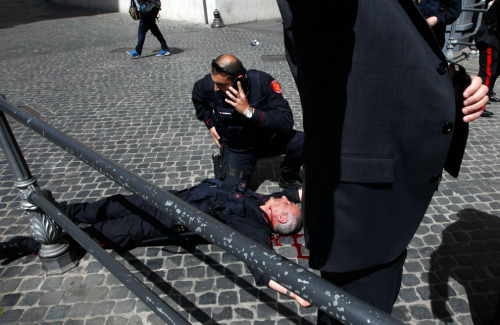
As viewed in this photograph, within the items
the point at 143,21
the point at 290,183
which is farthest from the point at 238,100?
the point at 143,21

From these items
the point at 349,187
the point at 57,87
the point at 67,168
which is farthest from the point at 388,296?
the point at 57,87

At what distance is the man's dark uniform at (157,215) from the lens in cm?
314

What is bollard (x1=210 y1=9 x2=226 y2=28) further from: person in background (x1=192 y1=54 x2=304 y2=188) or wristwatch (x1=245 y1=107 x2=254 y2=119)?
wristwatch (x1=245 y1=107 x2=254 y2=119)

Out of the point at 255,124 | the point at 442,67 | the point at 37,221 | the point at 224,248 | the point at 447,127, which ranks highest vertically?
the point at 442,67

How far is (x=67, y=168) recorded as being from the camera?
456cm

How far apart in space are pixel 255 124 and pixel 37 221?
1937mm

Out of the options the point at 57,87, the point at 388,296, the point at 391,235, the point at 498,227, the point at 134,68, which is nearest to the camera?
the point at 391,235

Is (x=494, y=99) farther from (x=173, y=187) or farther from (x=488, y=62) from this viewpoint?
(x=173, y=187)

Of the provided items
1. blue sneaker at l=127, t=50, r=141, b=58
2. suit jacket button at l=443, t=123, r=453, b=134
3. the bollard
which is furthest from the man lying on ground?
the bollard

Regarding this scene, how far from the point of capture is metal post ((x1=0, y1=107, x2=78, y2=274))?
2599 mm

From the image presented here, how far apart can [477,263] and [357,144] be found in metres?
2.25

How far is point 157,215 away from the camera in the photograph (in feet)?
10.7

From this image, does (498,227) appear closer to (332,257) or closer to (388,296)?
(388,296)

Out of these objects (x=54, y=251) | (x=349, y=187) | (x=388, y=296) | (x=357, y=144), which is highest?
(x=357, y=144)
